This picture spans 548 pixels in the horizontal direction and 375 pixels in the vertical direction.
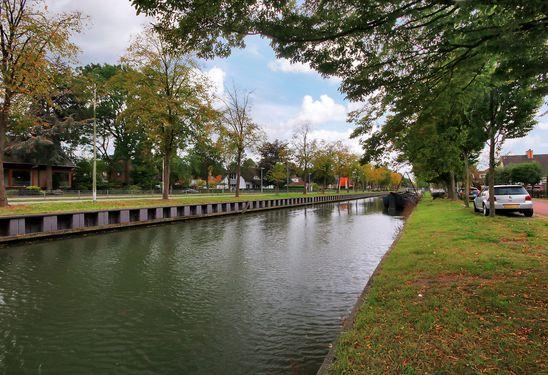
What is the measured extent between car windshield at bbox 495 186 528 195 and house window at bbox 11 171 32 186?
50179 mm

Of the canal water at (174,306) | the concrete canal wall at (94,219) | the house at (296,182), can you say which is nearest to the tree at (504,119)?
the canal water at (174,306)

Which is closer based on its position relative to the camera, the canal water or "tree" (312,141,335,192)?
the canal water

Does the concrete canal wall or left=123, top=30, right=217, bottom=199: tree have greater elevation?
left=123, top=30, right=217, bottom=199: tree

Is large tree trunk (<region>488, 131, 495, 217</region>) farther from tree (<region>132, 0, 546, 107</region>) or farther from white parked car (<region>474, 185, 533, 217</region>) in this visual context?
tree (<region>132, 0, 546, 107</region>)

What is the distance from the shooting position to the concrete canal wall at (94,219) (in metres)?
15.6

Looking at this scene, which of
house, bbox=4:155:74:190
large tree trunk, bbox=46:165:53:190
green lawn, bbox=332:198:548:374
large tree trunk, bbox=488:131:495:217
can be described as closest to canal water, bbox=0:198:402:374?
green lawn, bbox=332:198:548:374

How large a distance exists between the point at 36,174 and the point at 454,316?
52731 mm

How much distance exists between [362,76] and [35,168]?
169 ft

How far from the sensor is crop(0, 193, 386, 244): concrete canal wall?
15.6 meters

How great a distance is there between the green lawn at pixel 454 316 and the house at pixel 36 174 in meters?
46.9

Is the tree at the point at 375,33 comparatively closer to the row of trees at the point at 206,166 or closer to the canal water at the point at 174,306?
the canal water at the point at 174,306

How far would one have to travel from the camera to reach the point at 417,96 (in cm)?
618

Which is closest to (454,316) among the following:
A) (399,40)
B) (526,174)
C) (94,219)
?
(399,40)

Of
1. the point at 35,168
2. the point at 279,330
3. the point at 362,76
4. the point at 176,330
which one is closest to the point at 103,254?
the point at 176,330
